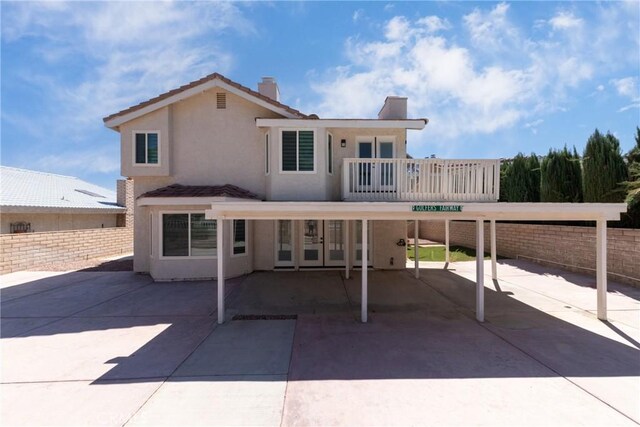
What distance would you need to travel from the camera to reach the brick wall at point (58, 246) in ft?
39.0

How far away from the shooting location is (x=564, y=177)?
12766 mm

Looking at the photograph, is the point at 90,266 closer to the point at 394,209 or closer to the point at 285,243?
the point at 285,243

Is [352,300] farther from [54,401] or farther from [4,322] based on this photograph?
[4,322]

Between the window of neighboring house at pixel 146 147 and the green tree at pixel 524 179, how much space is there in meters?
17.5

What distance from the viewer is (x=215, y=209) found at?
20.6ft

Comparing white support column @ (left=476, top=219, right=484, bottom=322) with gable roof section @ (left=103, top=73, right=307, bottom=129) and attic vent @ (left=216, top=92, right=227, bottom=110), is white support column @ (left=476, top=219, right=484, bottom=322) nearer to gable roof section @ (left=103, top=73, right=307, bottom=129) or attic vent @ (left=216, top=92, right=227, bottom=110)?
gable roof section @ (left=103, top=73, right=307, bottom=129)

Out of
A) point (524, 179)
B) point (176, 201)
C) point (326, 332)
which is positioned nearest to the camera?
point (326, 332)

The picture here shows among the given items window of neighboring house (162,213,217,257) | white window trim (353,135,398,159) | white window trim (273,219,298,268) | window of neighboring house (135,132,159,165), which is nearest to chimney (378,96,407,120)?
white window trim (353,135,398,159)

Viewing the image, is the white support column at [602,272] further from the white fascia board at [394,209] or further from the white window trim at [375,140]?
the white window trim at [375,140]

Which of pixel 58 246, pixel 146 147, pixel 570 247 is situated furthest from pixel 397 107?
pixel 58 246

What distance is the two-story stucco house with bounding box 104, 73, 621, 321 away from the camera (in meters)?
9.27

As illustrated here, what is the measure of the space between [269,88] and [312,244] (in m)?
7.23

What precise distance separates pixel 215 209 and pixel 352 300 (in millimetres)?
4385

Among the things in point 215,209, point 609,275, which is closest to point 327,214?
point 215,209
